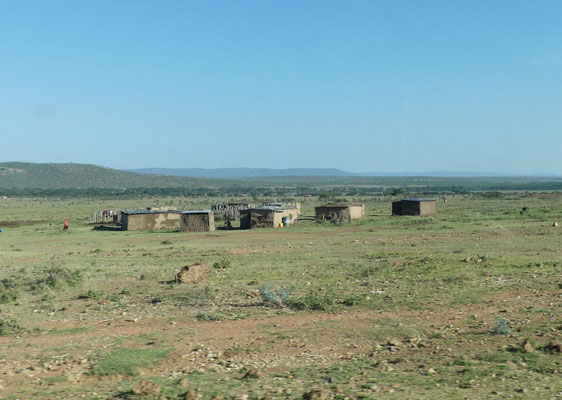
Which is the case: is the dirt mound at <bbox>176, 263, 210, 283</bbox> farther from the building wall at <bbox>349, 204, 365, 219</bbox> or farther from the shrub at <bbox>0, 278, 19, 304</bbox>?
the building wall at <bbox>349, 204, 365, 219</bbox>

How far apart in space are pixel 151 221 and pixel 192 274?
27217 millimetres

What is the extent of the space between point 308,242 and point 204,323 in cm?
2009

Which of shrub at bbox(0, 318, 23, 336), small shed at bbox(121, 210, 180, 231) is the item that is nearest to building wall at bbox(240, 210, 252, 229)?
small shed at bbox(121, 210, 180, 231)

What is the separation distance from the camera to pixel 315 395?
9500mm

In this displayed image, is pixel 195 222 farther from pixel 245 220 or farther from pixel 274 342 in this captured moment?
pixel 274 342

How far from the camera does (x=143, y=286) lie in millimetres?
20016

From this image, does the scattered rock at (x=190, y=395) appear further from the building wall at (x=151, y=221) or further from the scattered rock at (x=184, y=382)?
the building wall at (x=151, y=221)

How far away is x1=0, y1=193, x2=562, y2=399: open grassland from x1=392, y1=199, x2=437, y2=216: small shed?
26.8 meters

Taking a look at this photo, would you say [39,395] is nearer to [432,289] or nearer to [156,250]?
[432,289]

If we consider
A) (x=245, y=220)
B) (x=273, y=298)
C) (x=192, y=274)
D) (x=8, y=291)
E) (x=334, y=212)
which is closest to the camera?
(x=273, y=298)

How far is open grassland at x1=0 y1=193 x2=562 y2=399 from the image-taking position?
10.4m

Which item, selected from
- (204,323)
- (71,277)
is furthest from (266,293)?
(71,277)

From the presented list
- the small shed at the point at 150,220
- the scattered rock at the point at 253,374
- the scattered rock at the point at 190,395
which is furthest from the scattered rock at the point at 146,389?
the small shed at the point at 150,220

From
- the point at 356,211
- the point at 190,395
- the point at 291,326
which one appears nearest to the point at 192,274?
the point at 291,326
